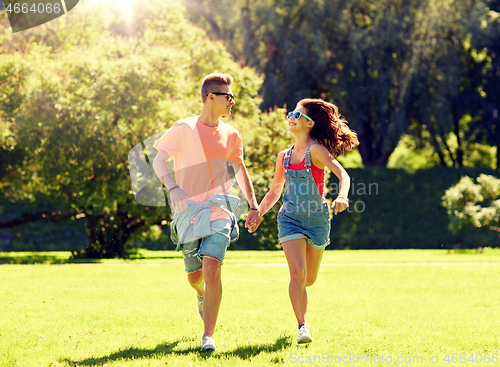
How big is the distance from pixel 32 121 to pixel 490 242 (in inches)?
706

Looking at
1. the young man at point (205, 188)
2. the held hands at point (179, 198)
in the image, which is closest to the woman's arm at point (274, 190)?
the young man at point (205, 188)

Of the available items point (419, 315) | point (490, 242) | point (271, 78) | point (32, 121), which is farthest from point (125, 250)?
point (490, 242)

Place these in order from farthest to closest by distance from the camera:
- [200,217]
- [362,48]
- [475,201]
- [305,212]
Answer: [362,48] < [475,201] < [305,212] < [200,217]

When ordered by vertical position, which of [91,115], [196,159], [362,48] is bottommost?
[196,159]

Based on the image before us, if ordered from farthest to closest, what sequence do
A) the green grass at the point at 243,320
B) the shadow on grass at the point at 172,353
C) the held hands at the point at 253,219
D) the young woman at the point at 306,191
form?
the held hands at the point at 253,219
the young woman at the point at 306,191
the green grass at the point at 243,320
the shadow on grass at the point at 172,353

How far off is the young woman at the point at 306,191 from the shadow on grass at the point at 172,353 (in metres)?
0.29

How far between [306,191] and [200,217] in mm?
1040

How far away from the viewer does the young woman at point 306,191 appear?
195 inches

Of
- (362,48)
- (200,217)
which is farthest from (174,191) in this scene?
(362,48)

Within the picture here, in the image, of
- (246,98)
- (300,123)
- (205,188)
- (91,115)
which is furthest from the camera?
(246,98)

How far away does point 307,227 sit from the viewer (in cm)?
515

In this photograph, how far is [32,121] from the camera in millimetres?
14125

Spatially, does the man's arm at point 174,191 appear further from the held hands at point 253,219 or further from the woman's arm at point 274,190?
the woman's arm at point 274,190

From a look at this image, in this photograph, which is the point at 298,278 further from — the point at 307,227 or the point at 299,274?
the point at 307,227
